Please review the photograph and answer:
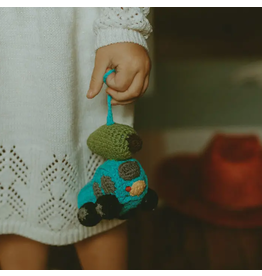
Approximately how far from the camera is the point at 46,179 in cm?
52

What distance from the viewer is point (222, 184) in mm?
1034

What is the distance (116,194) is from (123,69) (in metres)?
0.17

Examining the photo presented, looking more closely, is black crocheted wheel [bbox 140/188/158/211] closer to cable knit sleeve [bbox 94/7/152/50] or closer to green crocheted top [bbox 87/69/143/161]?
green crocheted top [bbox 87/69/143/161]

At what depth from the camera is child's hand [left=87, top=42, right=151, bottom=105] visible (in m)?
0.47

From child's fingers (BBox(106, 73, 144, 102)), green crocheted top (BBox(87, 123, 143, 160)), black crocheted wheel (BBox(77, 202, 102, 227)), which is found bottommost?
black crocheted wheel (BBox(77, 202, 102, 227))

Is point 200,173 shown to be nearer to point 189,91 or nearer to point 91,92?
point 189,91

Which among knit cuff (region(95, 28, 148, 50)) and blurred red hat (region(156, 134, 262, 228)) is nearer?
knit cuff (region(95, 28, 148, 50))

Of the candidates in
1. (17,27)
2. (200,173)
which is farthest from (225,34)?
(17,27)

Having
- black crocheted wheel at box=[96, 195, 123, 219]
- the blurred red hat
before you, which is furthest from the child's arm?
the blurred red hat

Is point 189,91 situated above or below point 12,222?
above

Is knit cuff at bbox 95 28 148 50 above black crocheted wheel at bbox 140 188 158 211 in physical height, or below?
above

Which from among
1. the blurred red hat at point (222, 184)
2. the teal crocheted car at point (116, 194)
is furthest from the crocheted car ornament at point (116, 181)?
the blurred red hat at point (222, 184)

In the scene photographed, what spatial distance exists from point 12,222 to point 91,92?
0.24 metres

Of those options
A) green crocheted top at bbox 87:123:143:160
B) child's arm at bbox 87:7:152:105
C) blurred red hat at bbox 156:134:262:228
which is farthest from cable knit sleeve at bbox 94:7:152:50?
blurred red hat at bbox 156:134:262:228
